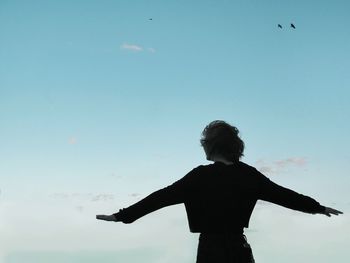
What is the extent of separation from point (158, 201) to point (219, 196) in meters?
0.89

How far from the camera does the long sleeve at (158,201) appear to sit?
26.4 feet

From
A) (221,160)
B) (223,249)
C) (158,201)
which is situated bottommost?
(223,249)

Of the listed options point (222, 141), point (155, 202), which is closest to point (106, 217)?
point (155, 202)

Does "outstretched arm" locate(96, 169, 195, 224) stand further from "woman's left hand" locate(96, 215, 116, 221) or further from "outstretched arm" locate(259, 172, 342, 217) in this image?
"outstretched arm" locate(259, 172, 342, 217)

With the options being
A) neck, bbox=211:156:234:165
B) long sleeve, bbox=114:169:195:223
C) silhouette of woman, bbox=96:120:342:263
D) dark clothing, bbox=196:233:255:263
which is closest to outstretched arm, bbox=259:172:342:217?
silhouette of woman, bbox=96:120:342:263

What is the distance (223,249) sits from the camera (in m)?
7.64

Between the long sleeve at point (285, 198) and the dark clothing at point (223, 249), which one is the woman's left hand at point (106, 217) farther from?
the long sleeve at point (285, 198)

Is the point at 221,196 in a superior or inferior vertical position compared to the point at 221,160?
inferior

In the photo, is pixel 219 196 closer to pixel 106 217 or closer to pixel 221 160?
pixel 221 160

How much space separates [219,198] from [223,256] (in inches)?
28.7

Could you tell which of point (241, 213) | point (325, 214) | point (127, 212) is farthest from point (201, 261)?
point (325, 214)

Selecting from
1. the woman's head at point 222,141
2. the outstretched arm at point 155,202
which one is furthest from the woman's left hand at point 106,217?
the woman's head at point 222,141

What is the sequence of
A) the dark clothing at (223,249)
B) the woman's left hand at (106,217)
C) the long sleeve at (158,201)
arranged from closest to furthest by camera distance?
the dark clothing at (223,249) → the long sleeve at (158,201) → the woman's left hand at (106,217)

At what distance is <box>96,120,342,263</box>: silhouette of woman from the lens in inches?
303
